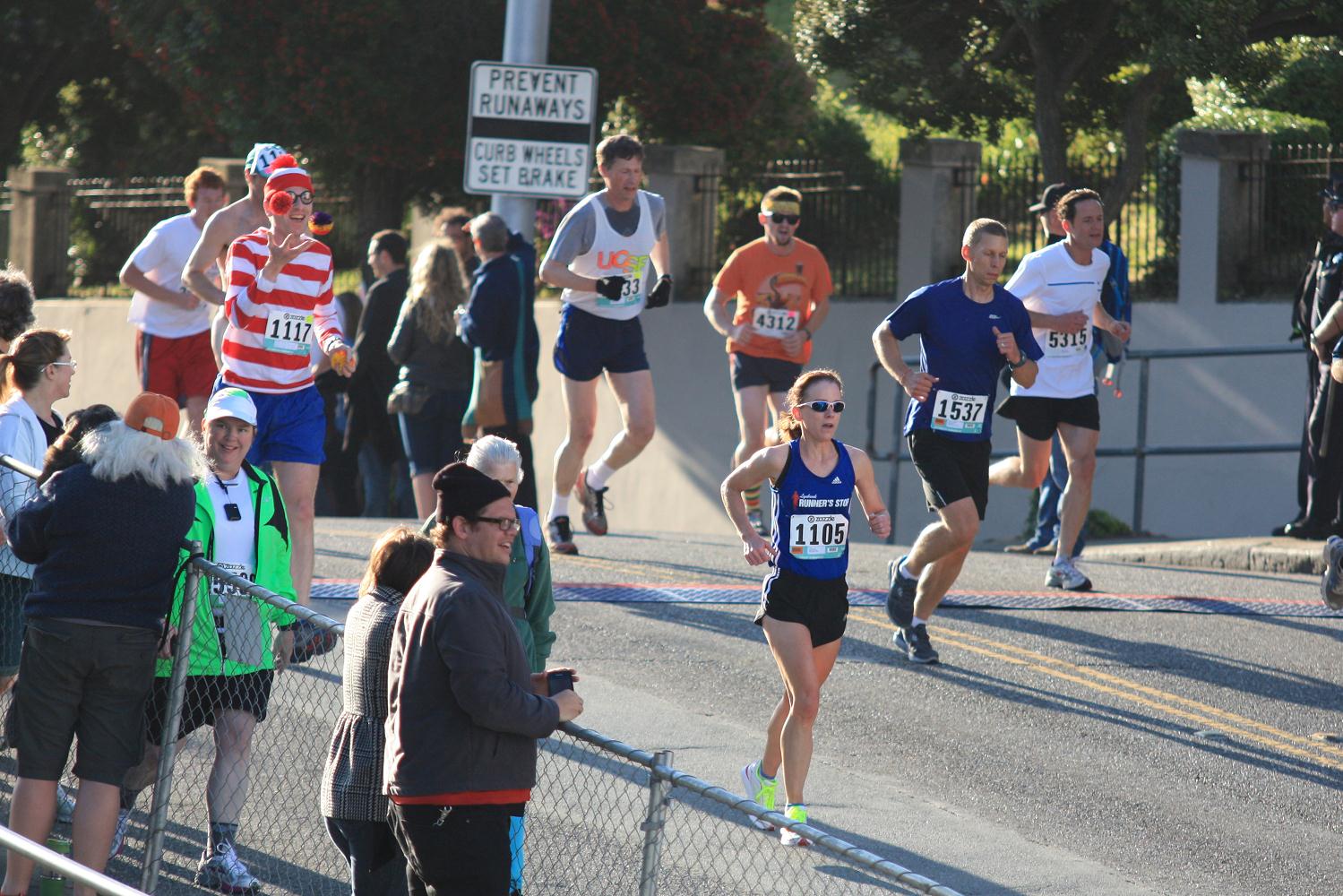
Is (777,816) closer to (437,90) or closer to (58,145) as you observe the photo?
(437,90)

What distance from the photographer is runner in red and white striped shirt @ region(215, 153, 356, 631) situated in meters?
8.19

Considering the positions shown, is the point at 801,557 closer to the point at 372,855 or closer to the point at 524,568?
the point at 524,568

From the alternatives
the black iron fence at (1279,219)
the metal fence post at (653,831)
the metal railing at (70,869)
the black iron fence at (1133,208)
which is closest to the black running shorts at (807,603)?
the metal fence post at (653,831)

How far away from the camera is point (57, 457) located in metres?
6.18

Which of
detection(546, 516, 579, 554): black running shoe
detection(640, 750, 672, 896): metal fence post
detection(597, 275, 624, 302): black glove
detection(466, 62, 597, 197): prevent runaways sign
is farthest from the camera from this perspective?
detection(466, 62, 597, 197): prevent runaways sign

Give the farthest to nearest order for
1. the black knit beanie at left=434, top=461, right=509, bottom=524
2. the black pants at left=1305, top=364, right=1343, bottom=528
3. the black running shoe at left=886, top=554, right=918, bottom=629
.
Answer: the black pants at left=1305, top=364, right=1343, bottom=528
the black running shoe at left=886, top=554, right=918, bottom=629
the black knit beanie at left=434, top=461, right=509, bottom=524

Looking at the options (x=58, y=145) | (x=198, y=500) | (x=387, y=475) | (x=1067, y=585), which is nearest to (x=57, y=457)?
(x=198, y=500)

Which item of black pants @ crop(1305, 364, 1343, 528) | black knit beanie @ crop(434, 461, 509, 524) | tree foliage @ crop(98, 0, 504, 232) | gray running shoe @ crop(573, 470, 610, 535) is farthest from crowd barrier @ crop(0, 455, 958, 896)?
tree foliage @ crop(98, 0, 504, 232)

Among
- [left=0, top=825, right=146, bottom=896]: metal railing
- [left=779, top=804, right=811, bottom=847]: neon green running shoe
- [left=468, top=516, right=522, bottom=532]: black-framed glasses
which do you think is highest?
[left=468, top=516, right=522, bottom=532]: black-framed glasses

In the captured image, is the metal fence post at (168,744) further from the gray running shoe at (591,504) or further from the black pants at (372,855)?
the gray running shoe at (591,504)

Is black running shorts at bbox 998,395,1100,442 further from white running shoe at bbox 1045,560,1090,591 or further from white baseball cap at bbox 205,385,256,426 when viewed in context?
white baseball cap at bbox 205,385,256,426

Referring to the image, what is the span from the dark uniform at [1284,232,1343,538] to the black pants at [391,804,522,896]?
7624 mm

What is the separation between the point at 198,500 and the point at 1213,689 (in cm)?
463

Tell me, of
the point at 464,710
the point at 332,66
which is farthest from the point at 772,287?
the point at 332,66
